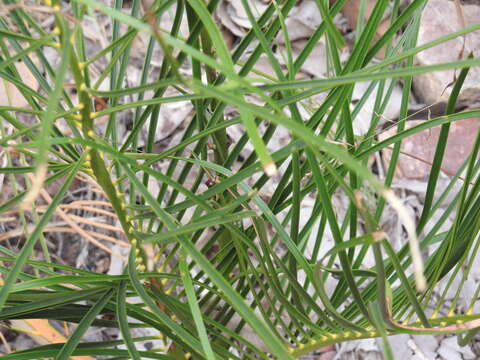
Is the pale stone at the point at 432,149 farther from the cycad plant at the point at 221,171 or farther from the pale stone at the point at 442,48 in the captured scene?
the cycad plant at the point at 221,171

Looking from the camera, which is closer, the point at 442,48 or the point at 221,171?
the point at 221,171

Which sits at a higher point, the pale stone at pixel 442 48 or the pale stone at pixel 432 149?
the pale stone at pixel 442 48

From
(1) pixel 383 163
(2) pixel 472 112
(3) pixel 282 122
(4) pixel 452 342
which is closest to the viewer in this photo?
(3) pixel 282 122

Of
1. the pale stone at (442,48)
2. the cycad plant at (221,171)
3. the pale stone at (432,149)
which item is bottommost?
the cycad plant at (221,171)

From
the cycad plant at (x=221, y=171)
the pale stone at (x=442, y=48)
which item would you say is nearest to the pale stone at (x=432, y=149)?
the pale stone at (x=442, y=48)

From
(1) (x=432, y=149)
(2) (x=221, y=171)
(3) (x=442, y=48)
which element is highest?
(3) (x=442, y=48)

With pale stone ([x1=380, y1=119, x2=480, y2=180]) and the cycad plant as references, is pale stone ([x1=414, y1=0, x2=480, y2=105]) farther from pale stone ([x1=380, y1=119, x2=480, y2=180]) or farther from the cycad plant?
the cycad plant

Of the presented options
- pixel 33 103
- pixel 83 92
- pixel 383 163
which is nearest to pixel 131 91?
pixel 83 92

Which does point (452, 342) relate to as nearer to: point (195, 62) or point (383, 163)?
point (383, 163)

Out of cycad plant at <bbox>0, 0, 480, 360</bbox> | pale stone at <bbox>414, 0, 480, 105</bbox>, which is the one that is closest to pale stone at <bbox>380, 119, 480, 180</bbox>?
pale stone at <bbox>414, 0, 480, 105</bbox>

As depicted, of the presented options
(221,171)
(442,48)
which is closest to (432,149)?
(442,48)

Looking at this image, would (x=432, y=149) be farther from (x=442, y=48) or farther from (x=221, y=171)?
(x=221, y=171)
